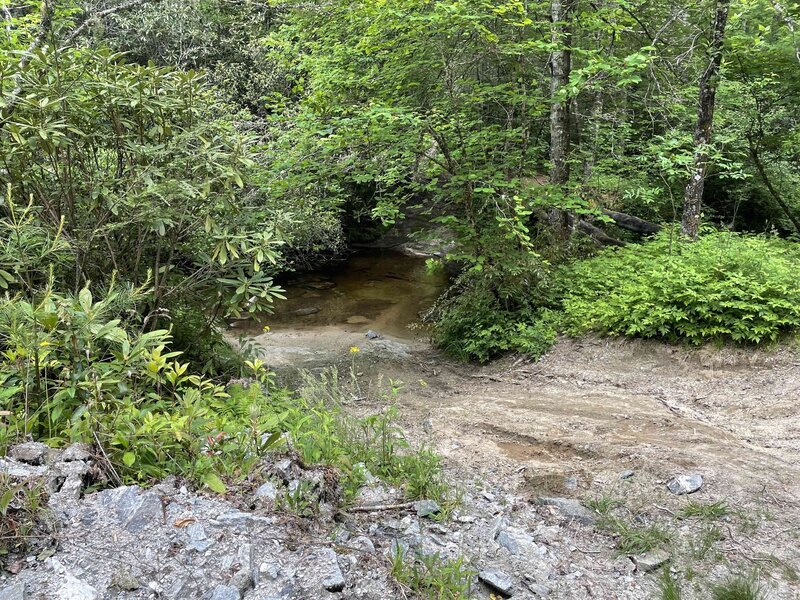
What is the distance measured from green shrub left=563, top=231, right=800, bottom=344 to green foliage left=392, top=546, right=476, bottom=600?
223 inches

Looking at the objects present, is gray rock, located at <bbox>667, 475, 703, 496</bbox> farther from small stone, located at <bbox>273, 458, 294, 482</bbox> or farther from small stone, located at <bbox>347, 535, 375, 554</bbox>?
small stone, located at <bbox>273, 458, 294, 482</bbox>

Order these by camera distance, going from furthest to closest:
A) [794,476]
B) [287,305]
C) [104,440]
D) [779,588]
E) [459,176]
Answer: [287,305] → [459,176] → [794,476] → [779,588] → [104,440]

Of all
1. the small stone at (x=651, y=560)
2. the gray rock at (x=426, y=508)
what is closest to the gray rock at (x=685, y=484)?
the small stone at (x=651, y=560)

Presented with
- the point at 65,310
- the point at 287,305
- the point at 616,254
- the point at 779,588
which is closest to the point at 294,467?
the point at 65,310

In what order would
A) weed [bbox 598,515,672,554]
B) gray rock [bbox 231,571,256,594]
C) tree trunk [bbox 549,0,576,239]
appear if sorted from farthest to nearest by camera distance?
tree trunk [bbox 549,0,576,239], weed [bbox 598,515,672,554], gray rock [bbox 231,571,256,594]

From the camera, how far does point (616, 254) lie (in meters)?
9.55

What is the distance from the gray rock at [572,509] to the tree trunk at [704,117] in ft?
20.5

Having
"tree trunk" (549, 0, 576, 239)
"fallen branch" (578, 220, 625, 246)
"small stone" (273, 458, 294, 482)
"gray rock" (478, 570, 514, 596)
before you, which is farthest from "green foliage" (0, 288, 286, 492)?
"fallen branch" (578, 220, 625, 246)

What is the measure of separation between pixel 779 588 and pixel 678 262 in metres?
5.72

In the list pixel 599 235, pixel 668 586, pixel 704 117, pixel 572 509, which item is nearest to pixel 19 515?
pixel 668 586

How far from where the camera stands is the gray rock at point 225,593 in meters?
2.26

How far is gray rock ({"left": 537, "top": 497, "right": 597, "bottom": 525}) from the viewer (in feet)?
12.7

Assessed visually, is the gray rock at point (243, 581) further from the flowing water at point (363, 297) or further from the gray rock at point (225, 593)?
the flowing water at point (363, 297)

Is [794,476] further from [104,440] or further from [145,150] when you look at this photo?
[145,150]
